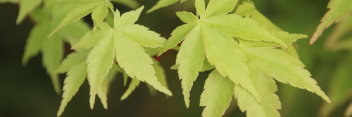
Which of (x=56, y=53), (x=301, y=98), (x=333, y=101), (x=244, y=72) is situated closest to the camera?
(x=244, y=72)

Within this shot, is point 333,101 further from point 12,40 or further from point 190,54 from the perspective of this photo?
point 12,40

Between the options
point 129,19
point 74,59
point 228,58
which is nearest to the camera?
point 228,58

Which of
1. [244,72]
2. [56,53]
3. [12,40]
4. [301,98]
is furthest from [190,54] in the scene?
[12,40]

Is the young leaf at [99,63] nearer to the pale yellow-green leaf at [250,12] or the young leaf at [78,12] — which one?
the young leaf at [78,12]

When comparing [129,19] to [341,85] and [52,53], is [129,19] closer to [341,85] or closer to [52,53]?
[52,53]

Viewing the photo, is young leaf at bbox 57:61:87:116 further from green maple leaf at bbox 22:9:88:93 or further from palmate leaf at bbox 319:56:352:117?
palmate leaf at bbox 319:56:352:117

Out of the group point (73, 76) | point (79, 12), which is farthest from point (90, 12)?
point (73, 76)

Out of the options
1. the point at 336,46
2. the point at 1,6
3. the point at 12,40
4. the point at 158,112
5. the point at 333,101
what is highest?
the point at 336,46

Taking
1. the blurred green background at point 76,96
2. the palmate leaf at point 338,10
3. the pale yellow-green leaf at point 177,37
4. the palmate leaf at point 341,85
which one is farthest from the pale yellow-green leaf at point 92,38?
the blurred green background at point 76,96
